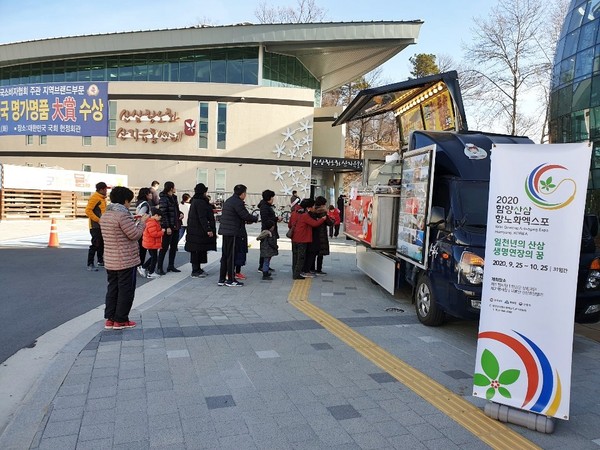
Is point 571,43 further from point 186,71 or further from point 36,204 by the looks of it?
point 36,204

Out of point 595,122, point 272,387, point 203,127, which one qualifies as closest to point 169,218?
point 272,387

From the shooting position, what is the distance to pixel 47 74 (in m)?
34.1

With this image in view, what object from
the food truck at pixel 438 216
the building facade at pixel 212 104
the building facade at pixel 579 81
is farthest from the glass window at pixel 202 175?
the food truck at pixel 438 216

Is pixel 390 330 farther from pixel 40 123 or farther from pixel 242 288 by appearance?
pixel 40 123

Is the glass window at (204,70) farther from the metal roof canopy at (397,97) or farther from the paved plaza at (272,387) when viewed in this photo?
the paved plaza at (272,387)

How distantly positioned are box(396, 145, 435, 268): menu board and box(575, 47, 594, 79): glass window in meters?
16.8

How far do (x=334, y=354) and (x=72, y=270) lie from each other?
6820 mm

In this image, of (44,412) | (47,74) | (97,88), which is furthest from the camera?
(47,74)

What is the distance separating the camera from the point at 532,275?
10.7ft

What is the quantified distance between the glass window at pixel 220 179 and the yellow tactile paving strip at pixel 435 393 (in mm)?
25795

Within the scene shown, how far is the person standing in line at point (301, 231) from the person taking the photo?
9.11 metres

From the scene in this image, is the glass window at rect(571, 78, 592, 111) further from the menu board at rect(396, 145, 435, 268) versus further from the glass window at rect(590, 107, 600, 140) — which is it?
the menu board at rect(396, 145, 435, 268)

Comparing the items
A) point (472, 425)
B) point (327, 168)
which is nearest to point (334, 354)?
point (472, 425)

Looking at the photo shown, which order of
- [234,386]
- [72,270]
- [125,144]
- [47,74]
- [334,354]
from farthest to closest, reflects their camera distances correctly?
[47,74] < [125,144] < [72,270] < [334,354] < [234,386]
